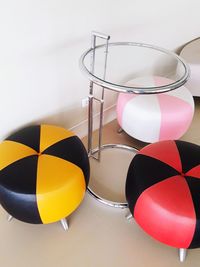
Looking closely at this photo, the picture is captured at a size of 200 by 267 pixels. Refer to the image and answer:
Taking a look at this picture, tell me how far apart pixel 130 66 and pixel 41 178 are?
126 centimetres

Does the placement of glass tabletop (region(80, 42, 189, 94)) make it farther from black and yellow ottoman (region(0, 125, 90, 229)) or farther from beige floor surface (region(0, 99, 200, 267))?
beige floor surface (region(0, 99, 200, 267))

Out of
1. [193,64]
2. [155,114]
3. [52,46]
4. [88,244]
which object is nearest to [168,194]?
[88,244]

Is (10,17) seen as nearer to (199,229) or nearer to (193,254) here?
(199,229)

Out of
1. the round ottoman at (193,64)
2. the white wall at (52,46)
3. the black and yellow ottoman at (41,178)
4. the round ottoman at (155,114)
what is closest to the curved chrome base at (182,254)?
the black and yellow ottoman at (41,178)

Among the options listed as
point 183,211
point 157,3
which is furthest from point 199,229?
point 157,3

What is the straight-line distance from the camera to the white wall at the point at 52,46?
134cm

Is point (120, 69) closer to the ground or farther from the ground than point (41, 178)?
farther from the ground

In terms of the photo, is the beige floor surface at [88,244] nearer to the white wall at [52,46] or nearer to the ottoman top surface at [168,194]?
the ottoman top surface at [168,194]

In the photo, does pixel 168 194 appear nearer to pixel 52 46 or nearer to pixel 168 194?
pixel 168 194

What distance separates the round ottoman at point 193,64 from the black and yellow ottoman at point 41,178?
4.74 feet

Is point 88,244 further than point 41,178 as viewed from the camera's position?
Yes

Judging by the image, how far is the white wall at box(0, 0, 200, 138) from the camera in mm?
1336

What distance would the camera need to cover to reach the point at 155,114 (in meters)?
1.77

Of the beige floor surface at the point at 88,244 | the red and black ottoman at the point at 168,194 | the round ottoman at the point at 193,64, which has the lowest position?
the beige floor surface at the point at 88,244
